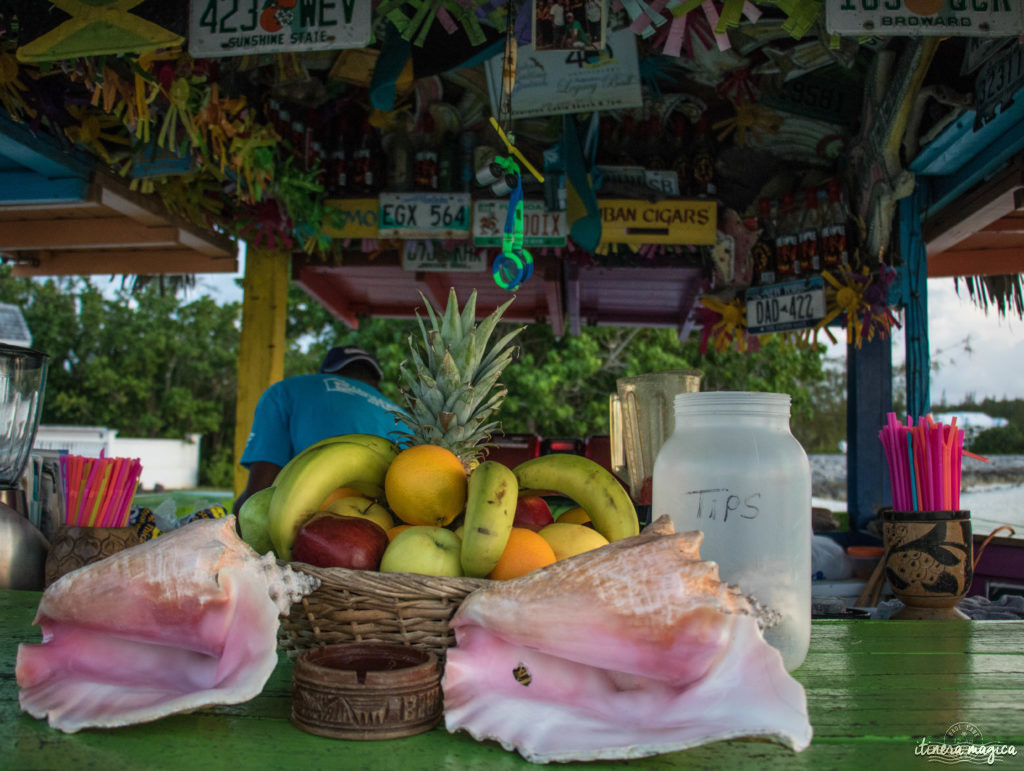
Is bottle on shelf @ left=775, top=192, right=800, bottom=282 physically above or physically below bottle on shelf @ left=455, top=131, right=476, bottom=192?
below

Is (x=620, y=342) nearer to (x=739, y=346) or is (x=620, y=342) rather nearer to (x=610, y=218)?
(x=739, y=346)

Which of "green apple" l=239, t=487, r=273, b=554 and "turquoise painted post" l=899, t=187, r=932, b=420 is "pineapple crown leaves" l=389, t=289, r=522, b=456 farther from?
"turquoise painted post" l=899, t=187, r=932, b=420

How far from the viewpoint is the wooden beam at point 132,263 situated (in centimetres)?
512

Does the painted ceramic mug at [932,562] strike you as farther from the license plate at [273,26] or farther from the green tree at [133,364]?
the green tree at [133,364]

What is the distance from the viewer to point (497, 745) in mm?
862

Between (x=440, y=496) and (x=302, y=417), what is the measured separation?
2401 mm

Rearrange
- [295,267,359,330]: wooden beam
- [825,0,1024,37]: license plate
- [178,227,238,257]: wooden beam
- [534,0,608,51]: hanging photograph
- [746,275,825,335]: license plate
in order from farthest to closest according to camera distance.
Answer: [295,267,359,330]: wooden beam → [746,275,825,335]: license plate → [178,227,238,257]: wooden beam → [534,0,608,51]: hanging photograph → [825,0,1024,37]: license plate

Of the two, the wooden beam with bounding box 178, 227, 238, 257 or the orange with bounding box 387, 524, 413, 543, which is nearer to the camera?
the orange with bounding box 387, 524, 413, 543

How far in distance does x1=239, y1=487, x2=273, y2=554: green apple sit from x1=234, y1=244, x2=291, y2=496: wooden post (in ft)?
13.5

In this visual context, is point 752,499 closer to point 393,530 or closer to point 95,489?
point 393,530

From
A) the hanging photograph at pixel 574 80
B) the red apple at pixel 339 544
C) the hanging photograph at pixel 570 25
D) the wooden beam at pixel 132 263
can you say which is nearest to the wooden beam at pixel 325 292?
the wooden beam at pixel 132 263

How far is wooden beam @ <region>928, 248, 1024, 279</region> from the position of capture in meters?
4.82

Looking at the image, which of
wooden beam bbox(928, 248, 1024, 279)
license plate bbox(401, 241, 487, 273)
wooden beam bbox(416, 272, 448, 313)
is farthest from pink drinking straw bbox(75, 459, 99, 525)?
wooden beam bbox(928, 248, 1024, 279)

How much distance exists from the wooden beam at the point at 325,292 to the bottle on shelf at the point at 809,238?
3.70 m
